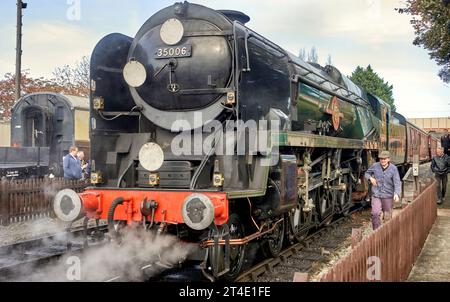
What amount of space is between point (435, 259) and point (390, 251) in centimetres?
232

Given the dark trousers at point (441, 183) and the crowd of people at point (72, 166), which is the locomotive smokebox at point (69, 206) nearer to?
the crowd of people at point (72, 166)

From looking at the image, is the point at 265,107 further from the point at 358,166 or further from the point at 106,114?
the point at 358,166

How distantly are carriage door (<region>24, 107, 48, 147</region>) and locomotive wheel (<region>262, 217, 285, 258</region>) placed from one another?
11.5 metres

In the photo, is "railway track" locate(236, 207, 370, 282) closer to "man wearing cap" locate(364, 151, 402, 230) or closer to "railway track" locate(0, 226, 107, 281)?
"man wearing cap" locate(364, 151, 402, 230)

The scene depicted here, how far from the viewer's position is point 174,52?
5.87 m

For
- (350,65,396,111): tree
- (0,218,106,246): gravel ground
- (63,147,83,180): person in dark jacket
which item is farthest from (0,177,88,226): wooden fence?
(350,65,396,111): tree

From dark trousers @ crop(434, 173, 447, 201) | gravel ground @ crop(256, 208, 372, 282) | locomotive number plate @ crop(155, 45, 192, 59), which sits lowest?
gravel ground @ crop(256, 208, 372, 282)

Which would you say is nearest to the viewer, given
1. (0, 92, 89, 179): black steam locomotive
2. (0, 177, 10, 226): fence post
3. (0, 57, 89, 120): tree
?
(0, 177, 10, 226): fence post

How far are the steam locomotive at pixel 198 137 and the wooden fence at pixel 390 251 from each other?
1347mm

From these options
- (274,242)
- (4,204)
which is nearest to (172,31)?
(274,242)

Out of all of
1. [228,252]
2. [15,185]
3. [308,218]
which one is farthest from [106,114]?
[15,185]

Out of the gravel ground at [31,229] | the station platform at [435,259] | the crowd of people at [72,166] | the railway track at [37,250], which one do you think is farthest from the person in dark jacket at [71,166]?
the station platform at [435,259]

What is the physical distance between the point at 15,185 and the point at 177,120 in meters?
5.94

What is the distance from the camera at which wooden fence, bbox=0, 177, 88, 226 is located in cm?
994
